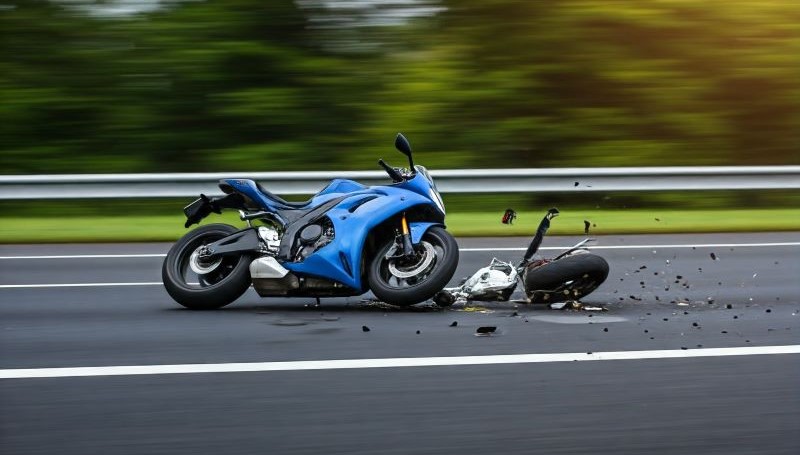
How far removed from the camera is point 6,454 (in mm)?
4348

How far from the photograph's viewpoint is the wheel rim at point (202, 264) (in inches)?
305

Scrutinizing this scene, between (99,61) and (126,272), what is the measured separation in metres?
10.9

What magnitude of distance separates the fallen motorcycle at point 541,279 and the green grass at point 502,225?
493 centimetres

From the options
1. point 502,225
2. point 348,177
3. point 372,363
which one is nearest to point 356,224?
point 372,363

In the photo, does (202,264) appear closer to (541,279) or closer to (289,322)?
(289,322)

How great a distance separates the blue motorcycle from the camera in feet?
24.5

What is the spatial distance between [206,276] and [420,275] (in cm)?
148

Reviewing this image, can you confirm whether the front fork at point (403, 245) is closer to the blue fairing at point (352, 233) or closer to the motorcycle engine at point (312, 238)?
the blue fairing at point (352, 233)

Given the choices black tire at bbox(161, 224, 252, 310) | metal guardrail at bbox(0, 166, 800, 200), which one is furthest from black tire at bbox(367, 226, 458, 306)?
metal guardrail at bbox(0, 166, 800, 200)

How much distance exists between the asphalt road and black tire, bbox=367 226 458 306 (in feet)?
0.55

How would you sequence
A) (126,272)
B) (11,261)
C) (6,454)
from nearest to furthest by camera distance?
(6,454) → (126,272) → (11,261)

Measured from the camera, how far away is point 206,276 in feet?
25.6

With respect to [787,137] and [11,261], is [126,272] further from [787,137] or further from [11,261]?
[787,137]

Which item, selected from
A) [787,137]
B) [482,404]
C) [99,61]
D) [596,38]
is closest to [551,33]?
[596,38]
